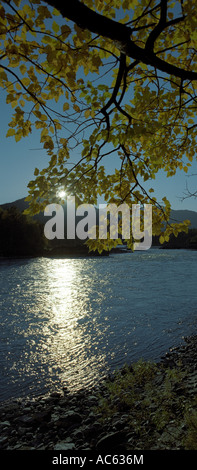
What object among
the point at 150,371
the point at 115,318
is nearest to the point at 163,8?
the point at 150,371

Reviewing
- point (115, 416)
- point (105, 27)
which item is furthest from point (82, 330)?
point (105, 27)

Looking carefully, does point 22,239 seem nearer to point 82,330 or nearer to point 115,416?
point 82,330

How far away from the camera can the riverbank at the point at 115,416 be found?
5805mm

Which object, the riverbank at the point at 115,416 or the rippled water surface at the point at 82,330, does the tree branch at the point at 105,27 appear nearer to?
the riverbank at the point at 115,416

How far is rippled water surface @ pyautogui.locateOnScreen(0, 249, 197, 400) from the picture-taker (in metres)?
10.9

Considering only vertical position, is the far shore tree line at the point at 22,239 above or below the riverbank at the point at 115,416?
above

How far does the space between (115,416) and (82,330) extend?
9.29m

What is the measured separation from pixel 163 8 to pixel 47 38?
1.93 metres

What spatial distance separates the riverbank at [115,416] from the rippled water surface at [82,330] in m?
1.18

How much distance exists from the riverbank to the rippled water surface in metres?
1.18

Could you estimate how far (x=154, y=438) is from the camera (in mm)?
5648

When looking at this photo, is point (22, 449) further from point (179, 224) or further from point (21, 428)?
point (179, 224)

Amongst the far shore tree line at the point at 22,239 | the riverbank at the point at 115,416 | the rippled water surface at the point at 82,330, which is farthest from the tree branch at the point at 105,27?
the far shore tree line at the point at 22,239

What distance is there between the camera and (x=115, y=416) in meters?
7.20
